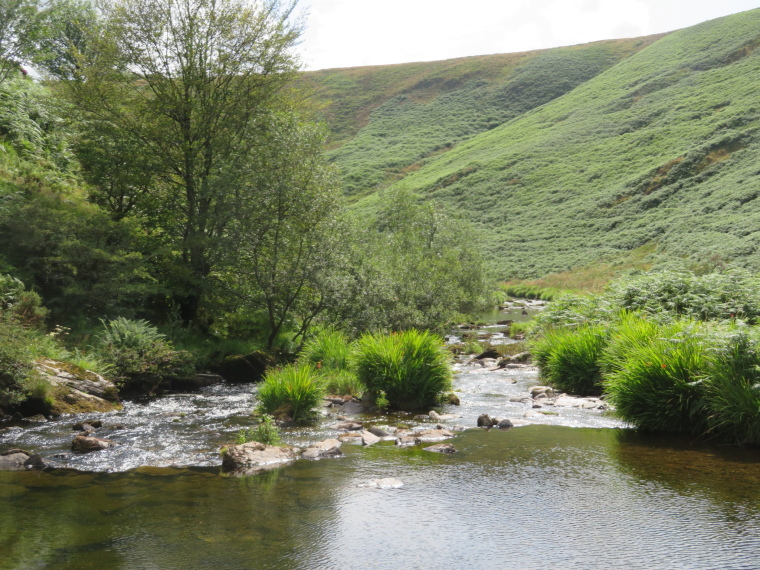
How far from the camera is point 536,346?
18703 mm

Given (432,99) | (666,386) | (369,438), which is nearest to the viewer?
(369,438)

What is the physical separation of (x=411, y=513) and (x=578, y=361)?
9.89 metres

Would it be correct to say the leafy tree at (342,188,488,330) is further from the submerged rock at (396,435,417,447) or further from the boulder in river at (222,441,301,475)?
the boulder in river at (222,441,301,475)

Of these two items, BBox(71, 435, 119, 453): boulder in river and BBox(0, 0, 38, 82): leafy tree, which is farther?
BBox(0, 0, 38, 82): leafy tree

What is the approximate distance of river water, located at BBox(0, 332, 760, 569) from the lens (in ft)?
20.9

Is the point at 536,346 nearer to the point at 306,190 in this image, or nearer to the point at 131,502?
the point at 306,190

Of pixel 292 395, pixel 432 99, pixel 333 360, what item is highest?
pixel 432 99

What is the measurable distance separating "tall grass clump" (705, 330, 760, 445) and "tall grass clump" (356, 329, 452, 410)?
19.6ft

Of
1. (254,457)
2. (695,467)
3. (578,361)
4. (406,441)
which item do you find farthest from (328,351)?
(695,467)

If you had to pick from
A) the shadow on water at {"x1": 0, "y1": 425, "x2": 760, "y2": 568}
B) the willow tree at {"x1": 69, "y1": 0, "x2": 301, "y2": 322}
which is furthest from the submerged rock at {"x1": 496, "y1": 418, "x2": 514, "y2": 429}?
the willow tree at {"x1": 69, "y1": 0, "x2": 301, "y2": 322}

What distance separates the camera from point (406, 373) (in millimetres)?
14648

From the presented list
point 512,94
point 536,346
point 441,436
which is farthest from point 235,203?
point 512,94

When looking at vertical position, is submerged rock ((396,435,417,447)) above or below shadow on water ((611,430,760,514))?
below

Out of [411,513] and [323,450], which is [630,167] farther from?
[411,513]
